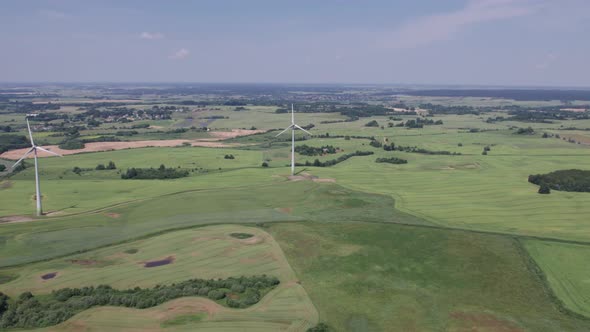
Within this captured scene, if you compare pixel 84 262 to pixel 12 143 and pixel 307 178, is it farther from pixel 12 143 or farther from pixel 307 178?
pixel 12 143

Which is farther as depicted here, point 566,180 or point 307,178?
point 307,178

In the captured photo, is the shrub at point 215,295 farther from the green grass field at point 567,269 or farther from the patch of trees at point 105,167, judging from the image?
the patch of trees at point 105,167

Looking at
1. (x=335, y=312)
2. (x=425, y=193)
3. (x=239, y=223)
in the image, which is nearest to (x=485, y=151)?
(x=425, y=193)

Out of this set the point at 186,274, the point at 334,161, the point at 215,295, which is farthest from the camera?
the point at 334,161

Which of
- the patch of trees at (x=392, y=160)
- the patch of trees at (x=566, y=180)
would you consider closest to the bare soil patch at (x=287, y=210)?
the patch of trees at (x=566, y=180)

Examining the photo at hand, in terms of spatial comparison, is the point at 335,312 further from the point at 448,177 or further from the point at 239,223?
the point at 448,177

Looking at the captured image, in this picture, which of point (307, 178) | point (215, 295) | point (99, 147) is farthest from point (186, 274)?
point (99, 147)
